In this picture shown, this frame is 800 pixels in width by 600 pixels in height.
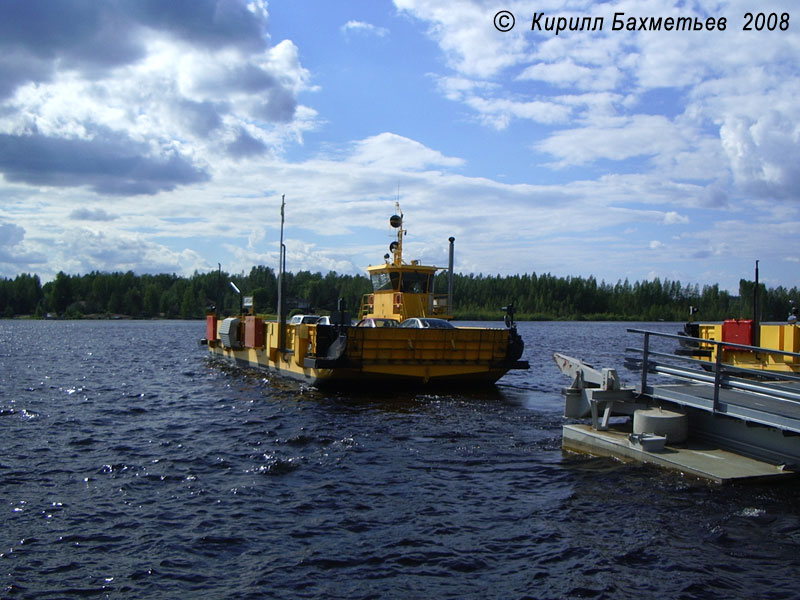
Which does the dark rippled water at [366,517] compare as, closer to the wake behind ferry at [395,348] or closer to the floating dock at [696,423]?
the floating dock at [696,423]

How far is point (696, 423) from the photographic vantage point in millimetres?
12086

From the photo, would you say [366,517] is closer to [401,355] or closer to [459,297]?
[401,355]

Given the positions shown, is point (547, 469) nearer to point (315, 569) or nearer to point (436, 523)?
point (436, 523)

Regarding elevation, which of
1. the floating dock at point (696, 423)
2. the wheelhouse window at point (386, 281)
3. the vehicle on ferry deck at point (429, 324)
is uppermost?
the wheelhouse window at point (386, 281)

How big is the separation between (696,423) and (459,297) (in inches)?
6012

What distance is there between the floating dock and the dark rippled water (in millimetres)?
365

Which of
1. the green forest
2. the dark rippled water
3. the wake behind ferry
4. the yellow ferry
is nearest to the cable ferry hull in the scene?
the wake behind ferry

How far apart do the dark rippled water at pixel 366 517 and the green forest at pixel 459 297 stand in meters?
137

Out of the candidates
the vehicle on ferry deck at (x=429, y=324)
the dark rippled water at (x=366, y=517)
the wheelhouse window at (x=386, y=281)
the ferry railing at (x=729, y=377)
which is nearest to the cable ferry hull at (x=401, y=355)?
the vehicle on ferry deck at (x=429, y=324)

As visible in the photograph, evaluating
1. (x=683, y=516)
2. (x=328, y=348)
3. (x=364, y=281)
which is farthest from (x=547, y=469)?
(x=364, y=281)

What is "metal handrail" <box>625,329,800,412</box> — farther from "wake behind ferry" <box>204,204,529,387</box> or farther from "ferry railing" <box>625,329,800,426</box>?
"wake behind ferry" <box>204,204,529,387</box>

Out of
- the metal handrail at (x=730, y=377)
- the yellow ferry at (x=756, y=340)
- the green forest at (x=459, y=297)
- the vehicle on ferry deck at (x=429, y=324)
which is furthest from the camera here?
the green forest at (x=459, y=297)

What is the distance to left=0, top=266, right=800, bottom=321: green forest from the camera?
528 ft

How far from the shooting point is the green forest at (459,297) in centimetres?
16100
